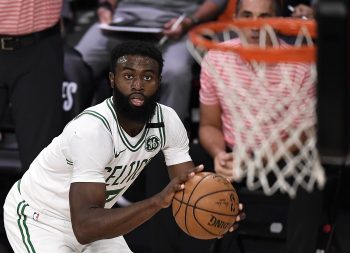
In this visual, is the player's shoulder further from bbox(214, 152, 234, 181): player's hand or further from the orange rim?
bbox(214, 152, 234, 181): player's hand

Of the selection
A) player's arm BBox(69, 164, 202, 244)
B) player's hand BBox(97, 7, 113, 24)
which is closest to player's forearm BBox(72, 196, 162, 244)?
player's arm BBox(69, 164, 202, 244)

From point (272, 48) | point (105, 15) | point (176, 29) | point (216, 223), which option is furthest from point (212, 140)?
point (272, 48)

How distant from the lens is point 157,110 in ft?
13.0

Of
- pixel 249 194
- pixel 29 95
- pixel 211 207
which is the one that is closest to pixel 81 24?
pixel 29 95

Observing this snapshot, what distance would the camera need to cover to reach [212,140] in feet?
15.5

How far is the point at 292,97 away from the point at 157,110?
60cm

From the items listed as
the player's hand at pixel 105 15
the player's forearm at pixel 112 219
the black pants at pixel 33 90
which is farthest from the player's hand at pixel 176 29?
the player's forearm at pixel 112 219

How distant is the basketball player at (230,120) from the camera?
3.68 meters

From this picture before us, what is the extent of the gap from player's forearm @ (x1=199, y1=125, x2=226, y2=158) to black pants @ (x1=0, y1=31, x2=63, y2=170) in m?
0.81

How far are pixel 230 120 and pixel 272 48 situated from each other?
1.45 metres

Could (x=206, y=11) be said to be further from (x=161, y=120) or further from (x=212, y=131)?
(x=161, y=120)

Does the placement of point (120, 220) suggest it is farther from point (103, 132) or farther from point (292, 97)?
point (292, 97)

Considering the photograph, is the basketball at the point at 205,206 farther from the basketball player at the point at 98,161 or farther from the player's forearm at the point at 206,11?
the player's forearm at the point at 206,11

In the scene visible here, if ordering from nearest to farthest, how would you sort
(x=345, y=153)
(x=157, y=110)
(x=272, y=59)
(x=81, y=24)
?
(x=345, y=153), (x=272, y=59), (x=157, y=110), (x=81, y=24)
